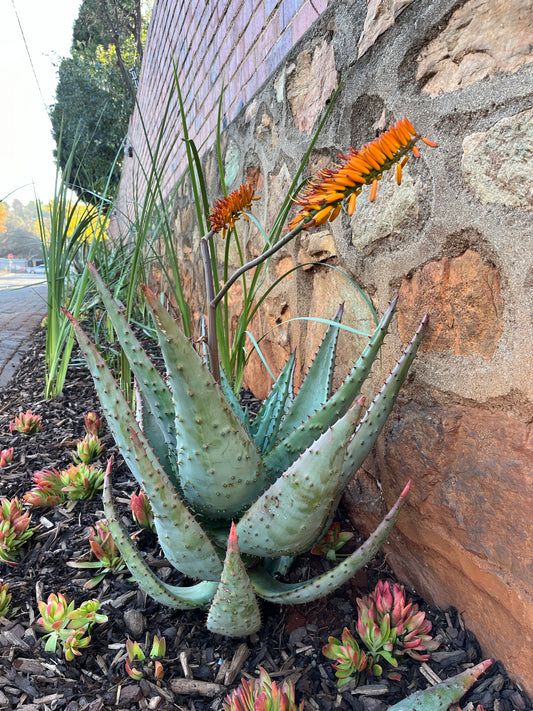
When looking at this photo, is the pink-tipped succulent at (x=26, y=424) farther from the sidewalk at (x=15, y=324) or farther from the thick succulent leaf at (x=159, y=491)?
the thick succulent leaf at (x=159, y=491)

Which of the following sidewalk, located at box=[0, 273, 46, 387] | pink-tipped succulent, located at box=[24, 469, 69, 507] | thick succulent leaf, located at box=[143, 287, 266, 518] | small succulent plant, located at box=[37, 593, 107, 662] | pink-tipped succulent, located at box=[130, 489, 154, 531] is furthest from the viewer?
sidewalk, located at box=[0, 273, 46, 387]

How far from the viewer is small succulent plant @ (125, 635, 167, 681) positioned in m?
0.91

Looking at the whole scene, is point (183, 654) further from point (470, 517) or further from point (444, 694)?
point (470, 517)

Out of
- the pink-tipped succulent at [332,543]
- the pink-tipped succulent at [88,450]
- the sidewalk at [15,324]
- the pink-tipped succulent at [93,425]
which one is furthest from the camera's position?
the sidewalk at [15,324]

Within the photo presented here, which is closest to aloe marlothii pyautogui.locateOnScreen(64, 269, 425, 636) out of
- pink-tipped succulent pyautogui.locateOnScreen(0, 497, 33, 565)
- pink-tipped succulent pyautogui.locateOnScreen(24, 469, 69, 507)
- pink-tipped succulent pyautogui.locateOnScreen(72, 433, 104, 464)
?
pink-tipped succulent pyautogui.locateOnScreen(0, 497, 33, 565)

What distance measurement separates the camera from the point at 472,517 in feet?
2.89

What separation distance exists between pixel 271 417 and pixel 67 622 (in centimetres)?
65

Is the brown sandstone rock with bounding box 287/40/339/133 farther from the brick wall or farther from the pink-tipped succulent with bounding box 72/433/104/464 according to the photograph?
the pink-tipped succulent with bounding box 72/433/104/464

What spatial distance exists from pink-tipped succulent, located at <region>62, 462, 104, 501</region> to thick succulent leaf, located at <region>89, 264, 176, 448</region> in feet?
2.16

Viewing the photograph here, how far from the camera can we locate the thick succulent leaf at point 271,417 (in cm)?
112

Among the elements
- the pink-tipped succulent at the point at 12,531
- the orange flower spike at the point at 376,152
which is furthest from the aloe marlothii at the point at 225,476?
the pink-tipped succulent at the point at 12,531

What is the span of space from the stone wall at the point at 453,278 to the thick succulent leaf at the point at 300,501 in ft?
1.04

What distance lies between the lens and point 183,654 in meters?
0.97

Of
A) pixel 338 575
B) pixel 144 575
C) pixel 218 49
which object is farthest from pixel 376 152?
pixel 218 49
